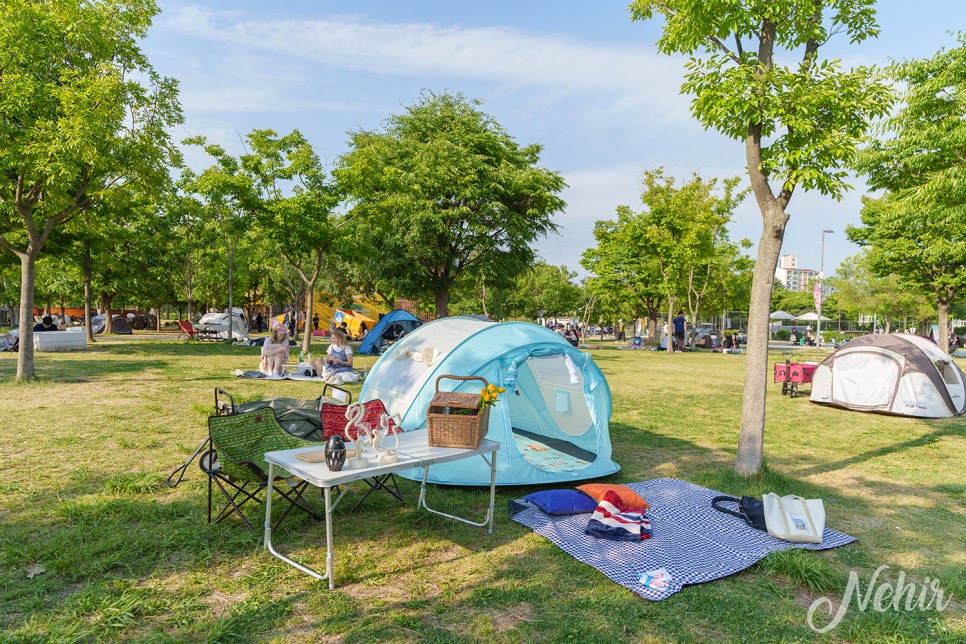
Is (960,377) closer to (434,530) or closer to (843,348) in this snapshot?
(843,348)

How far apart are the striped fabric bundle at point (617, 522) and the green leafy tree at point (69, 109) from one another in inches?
400

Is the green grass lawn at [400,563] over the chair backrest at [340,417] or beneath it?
beneath

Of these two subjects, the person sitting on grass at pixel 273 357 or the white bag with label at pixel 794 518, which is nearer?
the white bag with label at pixel 794 518

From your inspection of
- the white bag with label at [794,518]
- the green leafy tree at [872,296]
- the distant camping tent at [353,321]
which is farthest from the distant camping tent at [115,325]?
the green leafy tree at [872,296]

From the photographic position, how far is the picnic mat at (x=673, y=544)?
385 centimetres

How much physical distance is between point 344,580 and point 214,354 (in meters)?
16.1

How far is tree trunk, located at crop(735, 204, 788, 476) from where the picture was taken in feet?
19.6

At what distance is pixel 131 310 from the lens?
51.7 meters

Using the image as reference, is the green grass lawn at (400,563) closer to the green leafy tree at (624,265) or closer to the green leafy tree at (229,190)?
the green leafy tree at (229,190)

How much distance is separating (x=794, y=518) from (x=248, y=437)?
4.49 metres

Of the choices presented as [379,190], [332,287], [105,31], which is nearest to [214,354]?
[379,190]

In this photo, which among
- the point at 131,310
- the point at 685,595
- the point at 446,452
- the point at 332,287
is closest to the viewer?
the point at 685,595

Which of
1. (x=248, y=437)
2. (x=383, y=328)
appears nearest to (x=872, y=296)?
(x=383, y=328)

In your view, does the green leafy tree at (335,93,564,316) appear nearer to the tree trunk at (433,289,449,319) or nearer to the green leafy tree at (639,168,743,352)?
the tree trunk at (433,289,449,319)
